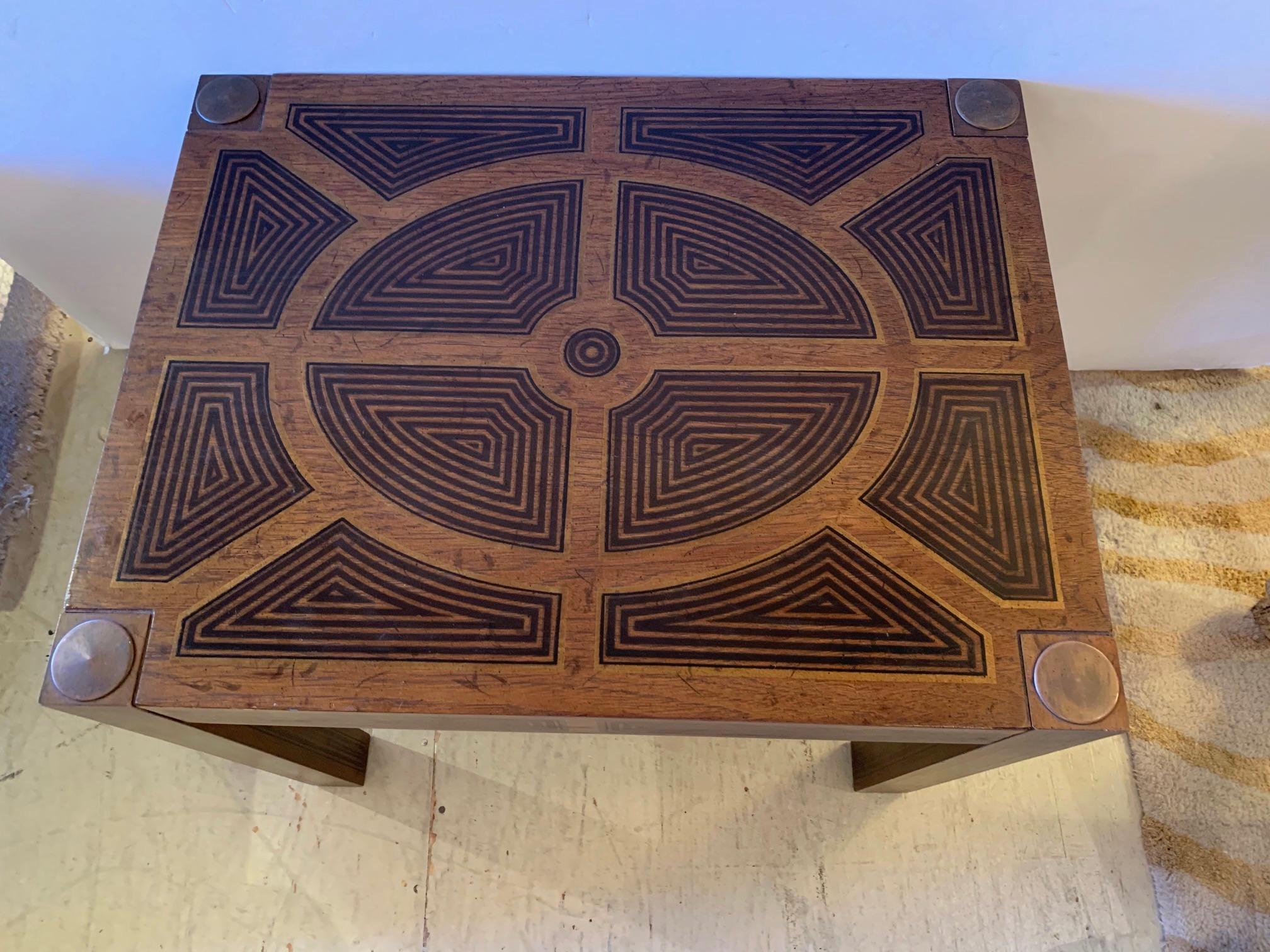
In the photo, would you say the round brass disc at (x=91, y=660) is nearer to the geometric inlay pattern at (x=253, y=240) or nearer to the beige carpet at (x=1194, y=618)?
the geometric inlay pattern at (x=253, y=240)

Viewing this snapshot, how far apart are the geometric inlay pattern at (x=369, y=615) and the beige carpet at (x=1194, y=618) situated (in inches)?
39.1

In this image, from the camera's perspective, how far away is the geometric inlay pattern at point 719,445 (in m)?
0.76

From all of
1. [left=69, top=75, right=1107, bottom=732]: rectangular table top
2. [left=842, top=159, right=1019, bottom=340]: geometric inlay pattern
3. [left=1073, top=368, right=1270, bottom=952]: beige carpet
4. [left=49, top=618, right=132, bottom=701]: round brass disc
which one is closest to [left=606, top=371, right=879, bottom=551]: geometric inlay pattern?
[left=69, top=75, right=1107, bottom=732]: rectangular table top

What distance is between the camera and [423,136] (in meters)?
0.90

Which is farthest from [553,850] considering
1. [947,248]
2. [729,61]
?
[729,61]

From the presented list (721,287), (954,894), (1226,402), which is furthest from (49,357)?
(1226,402)

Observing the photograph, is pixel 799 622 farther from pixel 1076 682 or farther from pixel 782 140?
pixel 782 140

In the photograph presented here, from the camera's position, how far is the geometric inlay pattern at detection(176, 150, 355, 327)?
835 millimetres

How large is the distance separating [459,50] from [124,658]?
2.27 ft

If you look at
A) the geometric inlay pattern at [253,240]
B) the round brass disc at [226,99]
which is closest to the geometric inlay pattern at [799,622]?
the geometric inlay pattern at [253,240]

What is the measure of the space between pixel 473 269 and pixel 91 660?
49 centimetres

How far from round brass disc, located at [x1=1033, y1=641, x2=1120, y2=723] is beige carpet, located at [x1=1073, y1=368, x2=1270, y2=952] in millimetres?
649

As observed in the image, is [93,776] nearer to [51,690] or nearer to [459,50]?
[51,690]

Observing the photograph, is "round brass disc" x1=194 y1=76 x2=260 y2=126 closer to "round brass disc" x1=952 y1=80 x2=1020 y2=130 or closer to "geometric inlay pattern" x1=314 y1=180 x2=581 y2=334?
"geometric inlay pattern" x1=314 y1=180 x2=581 y2=334
